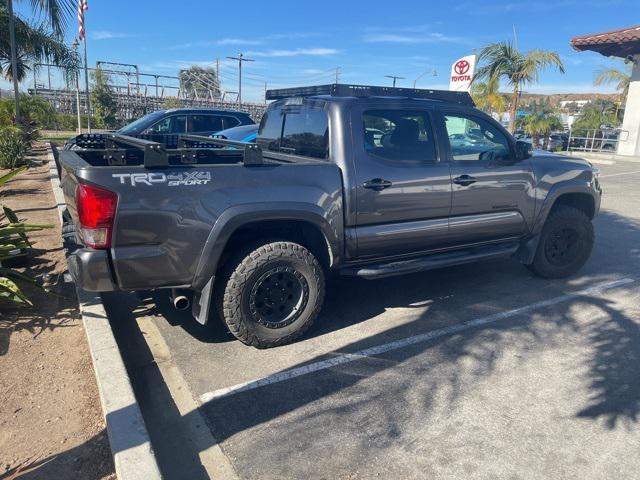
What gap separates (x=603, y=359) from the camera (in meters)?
3.95

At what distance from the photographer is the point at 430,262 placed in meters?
4.66

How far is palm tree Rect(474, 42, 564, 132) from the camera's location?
20.4 metres

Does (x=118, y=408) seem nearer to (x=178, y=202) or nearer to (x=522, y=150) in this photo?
(x=178, y=202)

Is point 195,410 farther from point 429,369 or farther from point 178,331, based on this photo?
point 429,369

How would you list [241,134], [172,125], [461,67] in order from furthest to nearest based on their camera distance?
[461,67] < [172,125] < [241,134]

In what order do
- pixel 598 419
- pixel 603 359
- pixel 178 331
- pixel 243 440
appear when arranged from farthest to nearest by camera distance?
pixel 178 331, pixel 603 359, pixel 598 419, pixel 243 440

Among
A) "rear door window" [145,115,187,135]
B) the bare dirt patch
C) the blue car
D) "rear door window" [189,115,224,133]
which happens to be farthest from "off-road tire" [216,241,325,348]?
"rear door window" [189,115,224,133]

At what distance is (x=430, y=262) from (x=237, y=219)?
6.27 feet

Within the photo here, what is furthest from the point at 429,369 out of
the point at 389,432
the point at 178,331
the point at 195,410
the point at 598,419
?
the point at 178,331

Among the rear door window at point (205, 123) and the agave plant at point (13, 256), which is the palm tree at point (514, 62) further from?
the agave plant at point (13, 256)

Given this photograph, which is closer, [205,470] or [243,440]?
[205,470]

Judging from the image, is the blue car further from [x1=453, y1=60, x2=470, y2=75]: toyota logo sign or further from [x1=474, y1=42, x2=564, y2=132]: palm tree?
[x1=474, y1=42, x2=564, y2=132]: palm tree

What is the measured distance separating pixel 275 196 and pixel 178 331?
1489 millimetres

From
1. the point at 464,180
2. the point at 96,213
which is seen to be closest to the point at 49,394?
the point at 96,213
